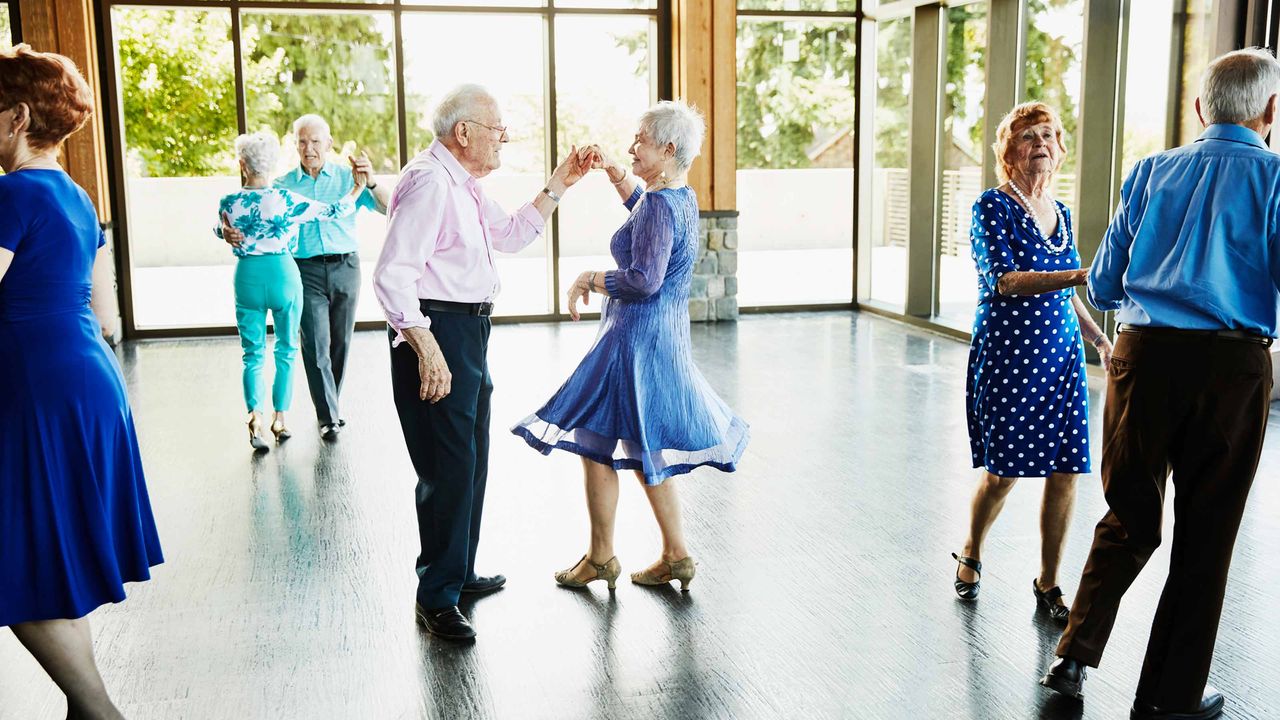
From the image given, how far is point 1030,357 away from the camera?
3504 mm

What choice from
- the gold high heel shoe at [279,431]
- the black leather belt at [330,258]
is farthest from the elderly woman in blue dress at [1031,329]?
the gold high heel shoe at [279,431]

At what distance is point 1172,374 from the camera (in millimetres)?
2773

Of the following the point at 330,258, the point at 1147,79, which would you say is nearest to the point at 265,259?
the point at 330,258

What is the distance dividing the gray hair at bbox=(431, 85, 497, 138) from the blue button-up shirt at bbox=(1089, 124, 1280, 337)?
1.75 m

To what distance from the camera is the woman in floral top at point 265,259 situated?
18.3ft

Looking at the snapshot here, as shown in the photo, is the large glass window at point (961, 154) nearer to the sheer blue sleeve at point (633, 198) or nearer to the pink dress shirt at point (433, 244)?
the sheer blue sleeve at point (633, 198)

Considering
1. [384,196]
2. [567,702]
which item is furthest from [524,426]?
[384,196]

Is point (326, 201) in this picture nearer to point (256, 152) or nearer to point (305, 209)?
point (305, 209)

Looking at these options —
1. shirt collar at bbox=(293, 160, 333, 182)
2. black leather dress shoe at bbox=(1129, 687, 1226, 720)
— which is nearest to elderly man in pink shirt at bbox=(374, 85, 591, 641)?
black leather dress shoe at bbox=(1129, 687, 1226, 720)

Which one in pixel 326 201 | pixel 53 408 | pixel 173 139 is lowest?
pixel 53 408

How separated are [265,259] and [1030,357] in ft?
11.9

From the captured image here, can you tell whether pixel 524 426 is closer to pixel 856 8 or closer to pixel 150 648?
pixel 150 648

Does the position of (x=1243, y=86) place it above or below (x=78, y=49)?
below

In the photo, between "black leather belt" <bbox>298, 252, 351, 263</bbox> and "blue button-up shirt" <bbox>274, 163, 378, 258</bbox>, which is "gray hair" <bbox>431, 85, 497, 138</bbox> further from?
"black leather belt" <bbox>298, 252, 351, 263</bbox>
